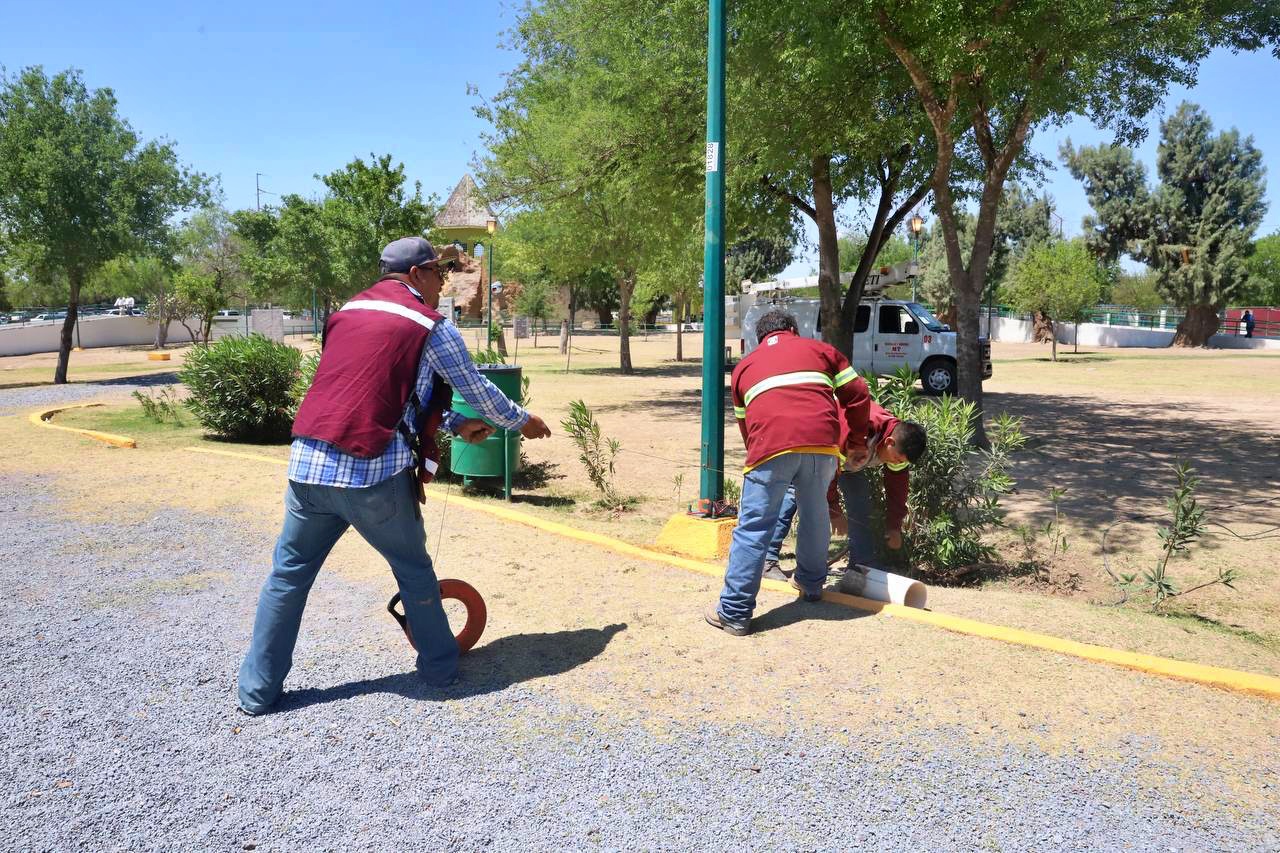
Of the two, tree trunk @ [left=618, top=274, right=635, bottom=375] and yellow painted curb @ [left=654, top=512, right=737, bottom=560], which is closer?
yellow painted curb @ [left=654, top=512, right=737, bottom=560]

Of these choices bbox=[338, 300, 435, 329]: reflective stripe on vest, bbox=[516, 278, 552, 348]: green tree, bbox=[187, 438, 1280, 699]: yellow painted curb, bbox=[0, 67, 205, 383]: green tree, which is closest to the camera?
bbox=[338, 300, 435, 329]: reflective stripe on vest

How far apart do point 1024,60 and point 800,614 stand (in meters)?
7.37

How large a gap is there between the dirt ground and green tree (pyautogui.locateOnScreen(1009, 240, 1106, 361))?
24.4 m

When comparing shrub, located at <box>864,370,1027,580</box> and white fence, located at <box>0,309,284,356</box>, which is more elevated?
white fence, located at <box>0,309,284,356</box>

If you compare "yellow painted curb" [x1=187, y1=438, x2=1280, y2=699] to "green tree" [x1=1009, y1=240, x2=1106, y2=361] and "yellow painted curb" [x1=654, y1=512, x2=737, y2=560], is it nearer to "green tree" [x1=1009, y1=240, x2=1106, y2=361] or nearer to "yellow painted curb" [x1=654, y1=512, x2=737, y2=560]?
"yellow painted curb" [x1=654, y1=512, x2=737, y2=560]

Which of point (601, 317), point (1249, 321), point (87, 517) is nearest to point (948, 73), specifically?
point (87, 517)

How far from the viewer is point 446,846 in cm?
291

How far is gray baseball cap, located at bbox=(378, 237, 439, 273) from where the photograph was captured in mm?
3875

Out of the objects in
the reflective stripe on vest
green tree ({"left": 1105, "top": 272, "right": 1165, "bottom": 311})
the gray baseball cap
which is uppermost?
green tree ({"left": 1105, "top": 272, "right": 1165, "bottom": 311})

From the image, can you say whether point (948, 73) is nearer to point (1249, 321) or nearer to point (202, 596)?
point (202, 596)

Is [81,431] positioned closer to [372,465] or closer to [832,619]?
[372,465]

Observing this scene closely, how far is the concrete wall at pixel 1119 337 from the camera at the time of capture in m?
44.9

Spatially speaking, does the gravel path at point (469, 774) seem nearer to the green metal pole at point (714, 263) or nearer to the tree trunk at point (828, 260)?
the green metal pole at point (714, 263)

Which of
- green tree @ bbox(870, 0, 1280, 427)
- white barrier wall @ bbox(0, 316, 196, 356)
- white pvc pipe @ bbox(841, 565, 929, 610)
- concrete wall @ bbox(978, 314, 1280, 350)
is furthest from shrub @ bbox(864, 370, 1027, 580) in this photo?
white barrier wall @ bbox(0, 316, 196, 356)
